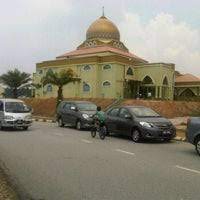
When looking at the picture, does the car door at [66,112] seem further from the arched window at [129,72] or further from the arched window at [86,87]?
the arched window at [86,87]

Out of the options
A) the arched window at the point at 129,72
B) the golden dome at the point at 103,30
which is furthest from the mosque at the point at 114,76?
the golden dome at the point at 103,30

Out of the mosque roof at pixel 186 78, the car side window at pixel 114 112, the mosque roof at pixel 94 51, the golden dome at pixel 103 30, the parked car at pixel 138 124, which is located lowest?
the parked car at pixel 138 124

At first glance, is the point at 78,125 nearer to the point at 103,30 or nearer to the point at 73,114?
the point at 73,114

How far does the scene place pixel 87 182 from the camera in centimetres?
911

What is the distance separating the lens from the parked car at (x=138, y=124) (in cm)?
1733

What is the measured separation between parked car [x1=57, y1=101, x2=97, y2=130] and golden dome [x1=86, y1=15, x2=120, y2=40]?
166ft

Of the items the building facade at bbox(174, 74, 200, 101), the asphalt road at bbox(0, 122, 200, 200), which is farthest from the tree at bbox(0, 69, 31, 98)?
the asphalt road at bbox(0, 122, 200, 200)

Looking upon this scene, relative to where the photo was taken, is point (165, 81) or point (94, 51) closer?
point (165, 81)

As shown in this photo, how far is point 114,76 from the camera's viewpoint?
211 ft

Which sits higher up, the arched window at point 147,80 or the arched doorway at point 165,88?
the arched window at point 147,80

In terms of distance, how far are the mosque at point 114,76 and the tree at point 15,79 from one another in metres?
8.48

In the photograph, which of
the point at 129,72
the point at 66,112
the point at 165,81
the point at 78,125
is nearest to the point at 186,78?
the point at 165,81

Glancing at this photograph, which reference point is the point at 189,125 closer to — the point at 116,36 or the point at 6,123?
the point at 6,123

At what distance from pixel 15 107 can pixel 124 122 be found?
25.0ft
